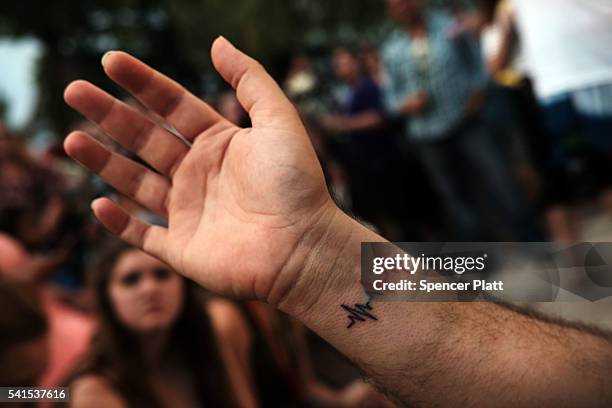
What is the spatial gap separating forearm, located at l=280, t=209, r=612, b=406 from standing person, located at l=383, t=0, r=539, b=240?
2168 mm

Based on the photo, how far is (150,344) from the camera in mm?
1856

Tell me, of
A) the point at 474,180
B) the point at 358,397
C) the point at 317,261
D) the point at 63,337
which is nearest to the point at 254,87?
the point at 317,261

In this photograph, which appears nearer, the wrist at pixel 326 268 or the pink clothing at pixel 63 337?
the wrist at pixel 326 268

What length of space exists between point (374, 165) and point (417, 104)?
69 centimetres

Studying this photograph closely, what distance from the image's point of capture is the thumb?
41.3 inches

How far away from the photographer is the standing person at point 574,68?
1509 mm

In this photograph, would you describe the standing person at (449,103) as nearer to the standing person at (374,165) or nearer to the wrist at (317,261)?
the standing person at (374,165)

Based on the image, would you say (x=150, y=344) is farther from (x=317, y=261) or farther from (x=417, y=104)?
(x=417, y=104)

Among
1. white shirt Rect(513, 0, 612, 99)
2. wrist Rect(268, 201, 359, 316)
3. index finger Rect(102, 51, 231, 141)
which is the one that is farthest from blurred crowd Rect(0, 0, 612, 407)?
index finger Rect(102, 51, 231, 141)

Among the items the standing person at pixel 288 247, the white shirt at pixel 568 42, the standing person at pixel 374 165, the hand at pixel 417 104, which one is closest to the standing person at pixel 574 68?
the white shirt at pixel 568 42

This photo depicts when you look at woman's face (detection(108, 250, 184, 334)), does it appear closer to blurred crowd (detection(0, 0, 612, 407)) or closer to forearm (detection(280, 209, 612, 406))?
blurred crowd (detection(0, 0, 612, 407))

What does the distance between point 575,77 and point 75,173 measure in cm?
405

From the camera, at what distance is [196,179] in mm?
1204

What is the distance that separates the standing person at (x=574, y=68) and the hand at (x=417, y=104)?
1302 millimetres
